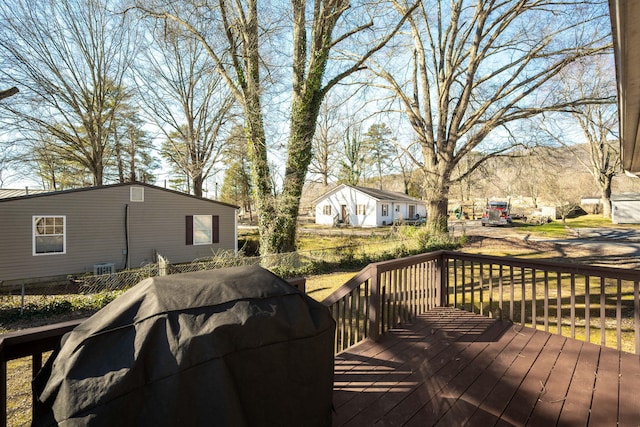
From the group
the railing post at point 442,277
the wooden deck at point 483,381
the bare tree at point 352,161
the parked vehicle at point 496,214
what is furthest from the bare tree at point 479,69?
the bare tree at point 352,161

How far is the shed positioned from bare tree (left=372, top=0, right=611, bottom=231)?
64.4 ft

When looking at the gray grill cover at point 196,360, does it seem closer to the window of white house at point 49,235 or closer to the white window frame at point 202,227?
the window of white house at point 49,235

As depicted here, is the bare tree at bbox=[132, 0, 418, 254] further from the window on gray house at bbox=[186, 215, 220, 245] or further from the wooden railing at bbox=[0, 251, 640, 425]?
the wooden railing at bbox=[0, 251, 640, 425]

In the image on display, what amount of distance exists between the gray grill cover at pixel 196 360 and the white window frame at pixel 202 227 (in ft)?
41.8

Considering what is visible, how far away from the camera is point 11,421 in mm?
3258

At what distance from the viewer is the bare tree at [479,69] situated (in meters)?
11.0

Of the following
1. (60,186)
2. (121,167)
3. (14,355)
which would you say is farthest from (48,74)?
(14,355)

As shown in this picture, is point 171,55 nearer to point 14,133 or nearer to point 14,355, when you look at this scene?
point 14,133

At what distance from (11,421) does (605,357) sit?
5.85 m

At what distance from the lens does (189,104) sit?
18156mm

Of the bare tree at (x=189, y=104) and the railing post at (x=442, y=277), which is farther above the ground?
the bare tree at (x=189, y=104)

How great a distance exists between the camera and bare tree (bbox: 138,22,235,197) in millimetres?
16891

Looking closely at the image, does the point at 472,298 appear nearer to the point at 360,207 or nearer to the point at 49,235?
the point at 49,235

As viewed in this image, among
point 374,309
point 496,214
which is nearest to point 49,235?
point 374,309
